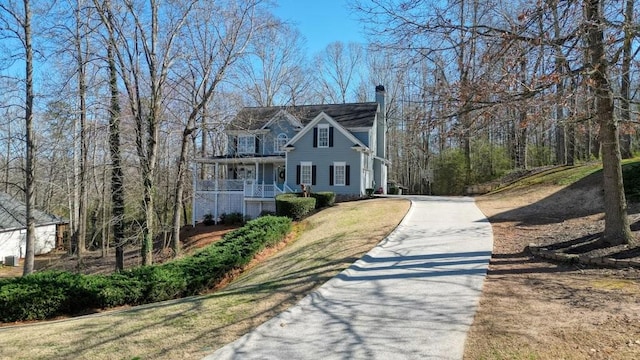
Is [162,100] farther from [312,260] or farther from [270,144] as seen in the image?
[270,144]

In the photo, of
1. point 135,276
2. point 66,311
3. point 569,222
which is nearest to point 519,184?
point 569,222

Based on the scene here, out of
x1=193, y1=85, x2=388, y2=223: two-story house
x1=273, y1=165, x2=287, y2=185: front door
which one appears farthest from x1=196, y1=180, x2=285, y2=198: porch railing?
x1=273, y1=165, x2=287, y2=185: front door

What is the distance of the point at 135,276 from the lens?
1112 centimetres

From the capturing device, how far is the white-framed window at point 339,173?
90.4ft

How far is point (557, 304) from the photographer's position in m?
5.70

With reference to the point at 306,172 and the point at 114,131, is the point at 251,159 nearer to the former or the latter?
the point at 306,172

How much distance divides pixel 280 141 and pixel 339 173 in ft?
17.6

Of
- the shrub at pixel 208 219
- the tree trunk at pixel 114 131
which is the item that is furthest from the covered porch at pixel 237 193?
the tree trunk at pixel 114 131

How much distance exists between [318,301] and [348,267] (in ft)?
7.14

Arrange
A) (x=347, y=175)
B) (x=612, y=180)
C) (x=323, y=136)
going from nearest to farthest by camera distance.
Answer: (x=612, y=180) < (x=347, y=175) < (x=323, y=136)

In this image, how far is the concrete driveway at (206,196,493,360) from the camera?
4625mm

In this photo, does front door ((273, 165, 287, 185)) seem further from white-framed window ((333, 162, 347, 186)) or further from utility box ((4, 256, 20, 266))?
utility box ((4, 256, 20, 266))

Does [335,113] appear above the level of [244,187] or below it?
above

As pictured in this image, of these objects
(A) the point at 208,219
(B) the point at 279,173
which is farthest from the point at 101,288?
(B) the point at 279,173
